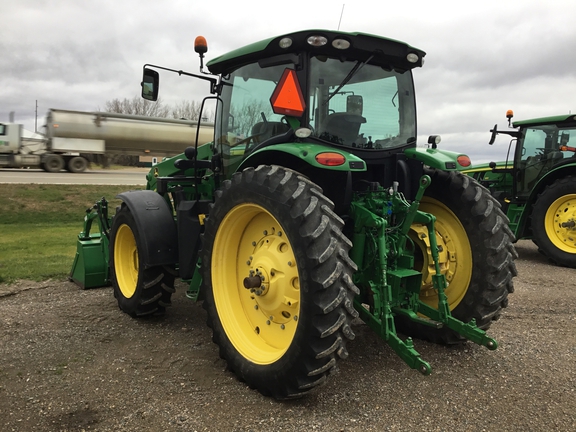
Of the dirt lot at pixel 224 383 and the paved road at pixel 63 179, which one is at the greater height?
the dirt lot at pixel 224 383

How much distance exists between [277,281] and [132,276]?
240cm

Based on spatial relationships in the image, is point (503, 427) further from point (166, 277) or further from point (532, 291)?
point (532, 291)

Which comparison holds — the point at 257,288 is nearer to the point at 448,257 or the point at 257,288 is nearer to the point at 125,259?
the point at 448,257

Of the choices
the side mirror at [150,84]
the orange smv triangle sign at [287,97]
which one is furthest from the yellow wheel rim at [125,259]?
the orange smv triangle sign at [287,97]

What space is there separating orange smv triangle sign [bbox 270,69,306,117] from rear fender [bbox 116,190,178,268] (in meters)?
1.84

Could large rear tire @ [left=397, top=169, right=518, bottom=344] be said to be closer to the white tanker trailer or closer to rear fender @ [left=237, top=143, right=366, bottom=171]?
rear fender @ [left=237, top=143, right=366, bottom=171]

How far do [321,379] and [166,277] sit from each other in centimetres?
217

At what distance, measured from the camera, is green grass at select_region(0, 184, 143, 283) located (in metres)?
6.68

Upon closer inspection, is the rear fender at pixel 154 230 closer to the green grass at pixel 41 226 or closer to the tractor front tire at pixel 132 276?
the tractor front tire at pixel 132 276

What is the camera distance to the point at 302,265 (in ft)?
9.39

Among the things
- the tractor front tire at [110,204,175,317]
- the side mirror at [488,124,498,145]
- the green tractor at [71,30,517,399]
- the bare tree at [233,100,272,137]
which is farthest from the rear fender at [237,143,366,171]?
the side mirror at [488,124,498,145]

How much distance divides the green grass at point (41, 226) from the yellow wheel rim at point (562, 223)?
25.2 feet

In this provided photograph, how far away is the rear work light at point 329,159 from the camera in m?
3.05

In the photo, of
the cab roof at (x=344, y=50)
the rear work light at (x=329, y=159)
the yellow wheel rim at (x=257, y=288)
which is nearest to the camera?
the rear work light at (x=329, y=159)
